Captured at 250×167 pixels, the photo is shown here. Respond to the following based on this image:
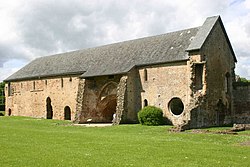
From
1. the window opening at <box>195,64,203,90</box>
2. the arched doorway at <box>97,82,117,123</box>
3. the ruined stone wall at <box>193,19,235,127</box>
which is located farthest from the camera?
the arched doorway at <box>97,82,117,123</box>

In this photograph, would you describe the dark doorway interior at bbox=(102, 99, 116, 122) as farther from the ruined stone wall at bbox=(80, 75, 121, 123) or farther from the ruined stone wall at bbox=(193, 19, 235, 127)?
the ruined stone wall at bbox=(193, 19, 235, 127)

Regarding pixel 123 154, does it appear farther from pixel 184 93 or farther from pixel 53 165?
pixel 184 93

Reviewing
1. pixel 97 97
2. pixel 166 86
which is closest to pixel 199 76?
pixel 166 86

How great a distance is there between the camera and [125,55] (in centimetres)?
3459

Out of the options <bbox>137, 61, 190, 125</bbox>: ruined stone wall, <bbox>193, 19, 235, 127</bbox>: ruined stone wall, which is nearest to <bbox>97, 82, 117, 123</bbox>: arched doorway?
<bbox>137, 61, 190, 125</bbox>: ruined stone wall

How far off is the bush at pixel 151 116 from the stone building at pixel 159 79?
0.86 m

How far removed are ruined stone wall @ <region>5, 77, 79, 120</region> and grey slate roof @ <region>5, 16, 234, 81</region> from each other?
3.34ft

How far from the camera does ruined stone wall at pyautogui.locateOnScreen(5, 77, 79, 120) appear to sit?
39.1 meters

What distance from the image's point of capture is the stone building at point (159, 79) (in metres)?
27.7

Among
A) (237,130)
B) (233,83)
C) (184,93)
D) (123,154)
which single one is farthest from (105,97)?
(123,154)

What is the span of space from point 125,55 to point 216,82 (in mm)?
9956

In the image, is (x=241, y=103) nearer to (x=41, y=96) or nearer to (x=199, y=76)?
(x=199, y=76)

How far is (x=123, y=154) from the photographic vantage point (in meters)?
12.5

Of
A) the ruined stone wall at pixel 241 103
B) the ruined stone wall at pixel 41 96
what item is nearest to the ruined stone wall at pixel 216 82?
the ruined stone wall at pixel 241 103
